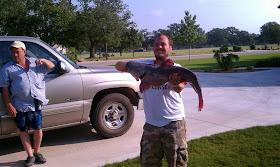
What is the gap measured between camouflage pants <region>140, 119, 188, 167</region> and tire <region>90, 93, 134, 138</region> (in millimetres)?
2338

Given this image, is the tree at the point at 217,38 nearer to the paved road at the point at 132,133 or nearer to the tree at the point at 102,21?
the tree at the point at 102,21

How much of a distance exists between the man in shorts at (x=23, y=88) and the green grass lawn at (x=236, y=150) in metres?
1.36

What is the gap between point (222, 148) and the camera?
4.18 metres

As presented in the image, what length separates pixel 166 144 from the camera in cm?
254

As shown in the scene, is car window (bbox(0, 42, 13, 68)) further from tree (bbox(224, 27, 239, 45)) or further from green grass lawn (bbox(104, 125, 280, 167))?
tree (bbox(224, 27, 239, 45))

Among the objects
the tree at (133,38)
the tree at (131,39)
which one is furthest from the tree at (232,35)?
the tree at (133,38)

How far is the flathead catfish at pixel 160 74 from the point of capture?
7.14 feet

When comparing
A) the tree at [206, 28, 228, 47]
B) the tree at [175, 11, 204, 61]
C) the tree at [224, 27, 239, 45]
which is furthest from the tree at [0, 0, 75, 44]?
the tree at [224, 27, 239, 45]

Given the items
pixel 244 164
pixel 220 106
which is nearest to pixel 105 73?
pixel 244 164

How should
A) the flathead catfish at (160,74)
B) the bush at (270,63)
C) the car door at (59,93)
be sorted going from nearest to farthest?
the flathead catfish at (160,74), the car door at (59,93), the bush at (270,63)

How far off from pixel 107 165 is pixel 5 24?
3991cm

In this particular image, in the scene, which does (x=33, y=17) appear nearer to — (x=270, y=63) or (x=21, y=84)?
(x=270, y=63)

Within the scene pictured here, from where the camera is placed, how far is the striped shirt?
3.60 m

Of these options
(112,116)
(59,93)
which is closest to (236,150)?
(112,116)
